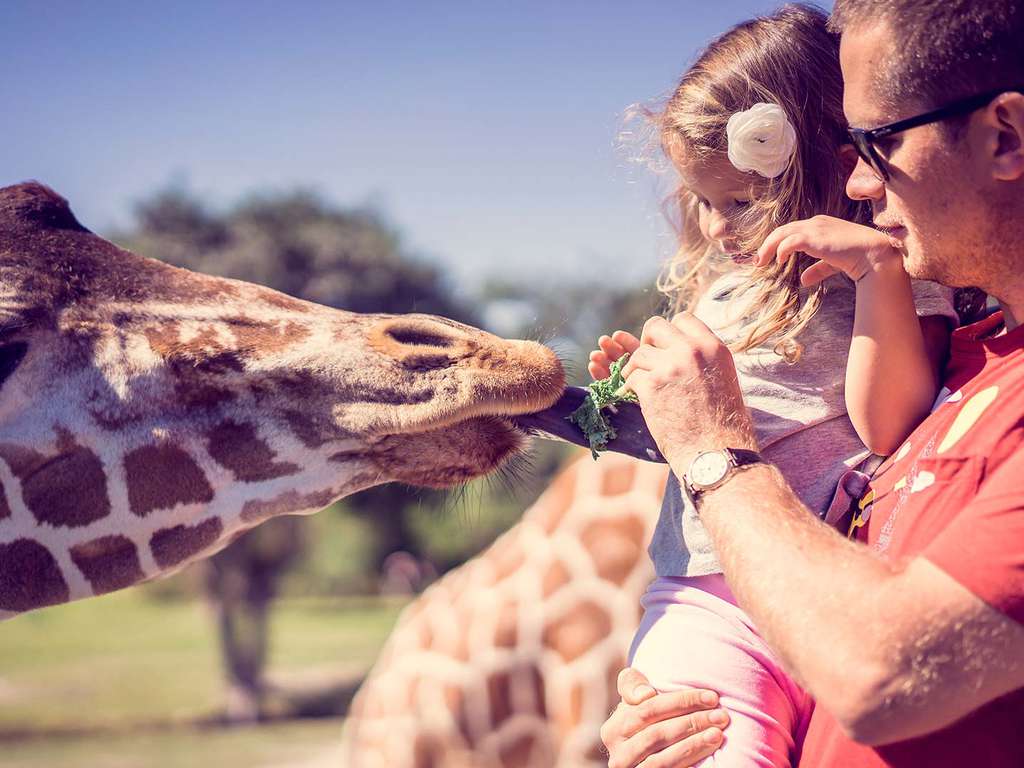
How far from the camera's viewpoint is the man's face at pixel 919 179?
5.08 ft

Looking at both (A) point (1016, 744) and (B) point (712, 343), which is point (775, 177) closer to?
(B) point (712, 343)

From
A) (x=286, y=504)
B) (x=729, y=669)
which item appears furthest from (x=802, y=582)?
(x=286, y=504)

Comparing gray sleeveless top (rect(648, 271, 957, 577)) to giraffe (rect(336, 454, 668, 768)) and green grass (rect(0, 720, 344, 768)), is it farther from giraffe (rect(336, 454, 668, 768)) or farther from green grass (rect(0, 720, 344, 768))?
green grass (rect(0, 720, 344, 768))

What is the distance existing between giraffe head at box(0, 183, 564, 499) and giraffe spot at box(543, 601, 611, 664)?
5.82ft

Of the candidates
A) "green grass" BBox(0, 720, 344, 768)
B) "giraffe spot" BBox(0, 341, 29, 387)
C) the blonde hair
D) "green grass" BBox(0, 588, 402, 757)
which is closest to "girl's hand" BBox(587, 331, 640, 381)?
the blonde hair

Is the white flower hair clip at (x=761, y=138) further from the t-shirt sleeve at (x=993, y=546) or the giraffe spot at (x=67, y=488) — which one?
the giraffe spot at (x=67, y=488)

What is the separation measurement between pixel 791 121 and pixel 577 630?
2.24 m

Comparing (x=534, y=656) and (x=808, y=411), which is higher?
(x=808, y=411)

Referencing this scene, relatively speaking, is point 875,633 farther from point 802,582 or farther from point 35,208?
point 35,208

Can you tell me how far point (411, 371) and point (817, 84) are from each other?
1.02 m

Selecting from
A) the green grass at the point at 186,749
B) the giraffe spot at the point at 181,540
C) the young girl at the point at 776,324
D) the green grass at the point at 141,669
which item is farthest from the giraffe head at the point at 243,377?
the green grass at the point at 141,669

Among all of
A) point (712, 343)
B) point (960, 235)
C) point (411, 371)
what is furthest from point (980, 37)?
point (411, 371)

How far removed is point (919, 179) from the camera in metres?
1.59

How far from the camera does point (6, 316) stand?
2188 mm
